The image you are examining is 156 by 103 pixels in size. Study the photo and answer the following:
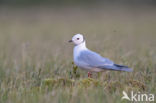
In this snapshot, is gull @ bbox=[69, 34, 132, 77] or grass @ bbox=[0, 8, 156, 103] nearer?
grass @ bbox=[0, 8, 156, 103]

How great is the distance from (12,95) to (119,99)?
1.32 meters

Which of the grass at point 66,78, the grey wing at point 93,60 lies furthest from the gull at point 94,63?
the grass at point 66,78

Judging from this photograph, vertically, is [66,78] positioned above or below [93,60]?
below

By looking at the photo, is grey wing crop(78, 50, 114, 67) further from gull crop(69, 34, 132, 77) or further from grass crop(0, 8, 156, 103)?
grass crop(0, 8, 156, 103)

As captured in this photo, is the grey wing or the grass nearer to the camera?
the grass

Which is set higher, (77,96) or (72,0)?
(72,0)

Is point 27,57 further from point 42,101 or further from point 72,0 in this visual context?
point 72,0

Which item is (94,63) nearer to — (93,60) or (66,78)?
(93,60)

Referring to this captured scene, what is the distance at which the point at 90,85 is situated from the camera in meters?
5.53

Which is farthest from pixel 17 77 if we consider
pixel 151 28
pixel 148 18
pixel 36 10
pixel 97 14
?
pixel 36 10

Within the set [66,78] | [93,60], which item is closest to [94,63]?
[93,60]

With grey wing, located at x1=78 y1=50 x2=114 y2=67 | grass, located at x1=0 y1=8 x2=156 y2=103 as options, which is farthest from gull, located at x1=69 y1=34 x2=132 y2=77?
grass, located at x1=0 y1=8 x2=156 y2=103

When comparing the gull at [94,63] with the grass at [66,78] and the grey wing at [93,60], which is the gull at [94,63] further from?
the grass at [66,78]

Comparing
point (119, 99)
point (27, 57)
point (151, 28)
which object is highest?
point (151, 28)
